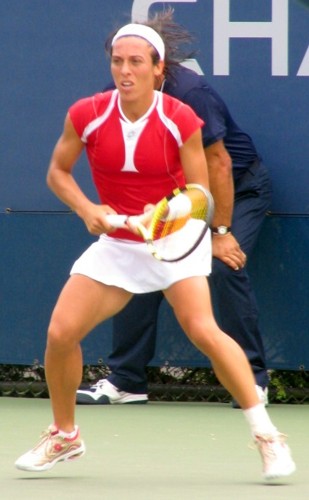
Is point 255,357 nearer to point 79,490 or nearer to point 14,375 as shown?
point 14,375

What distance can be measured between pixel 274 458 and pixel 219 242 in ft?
6.92

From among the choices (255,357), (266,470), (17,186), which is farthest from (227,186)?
(266,470)

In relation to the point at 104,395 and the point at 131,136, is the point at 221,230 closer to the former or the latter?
the point at 104,395

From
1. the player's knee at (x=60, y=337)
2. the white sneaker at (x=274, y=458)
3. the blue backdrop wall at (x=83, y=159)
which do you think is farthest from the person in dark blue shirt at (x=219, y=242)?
the white sneaker at (x=274, y=458)

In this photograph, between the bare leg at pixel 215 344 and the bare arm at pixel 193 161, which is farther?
the bare arm at pixel 193 161

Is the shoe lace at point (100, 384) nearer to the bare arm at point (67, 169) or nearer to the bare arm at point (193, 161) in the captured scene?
the bare arm at point (67, 169)

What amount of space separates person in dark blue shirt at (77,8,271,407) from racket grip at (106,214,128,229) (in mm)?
1589

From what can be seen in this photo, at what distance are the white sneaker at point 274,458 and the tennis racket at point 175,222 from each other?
678 millimetres

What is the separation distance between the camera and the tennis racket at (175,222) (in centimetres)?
441

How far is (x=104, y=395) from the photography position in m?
6.98

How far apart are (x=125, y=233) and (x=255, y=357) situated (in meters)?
2.13

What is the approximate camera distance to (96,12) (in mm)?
7141

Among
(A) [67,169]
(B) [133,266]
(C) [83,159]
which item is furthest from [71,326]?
(C) [83,159]

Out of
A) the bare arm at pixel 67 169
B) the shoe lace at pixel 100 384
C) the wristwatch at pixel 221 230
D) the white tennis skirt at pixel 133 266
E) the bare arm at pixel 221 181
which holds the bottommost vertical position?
the shoe lace at pixel 100 384
